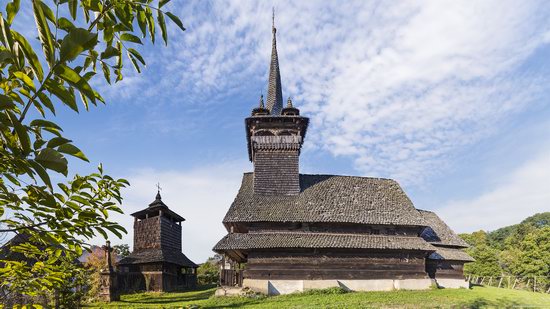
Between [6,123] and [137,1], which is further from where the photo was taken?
[137,1]

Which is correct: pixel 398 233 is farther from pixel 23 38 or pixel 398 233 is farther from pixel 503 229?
pixel 503 229

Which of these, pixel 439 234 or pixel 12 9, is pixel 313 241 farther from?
pixel 12 9

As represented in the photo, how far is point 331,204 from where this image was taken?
26438mm

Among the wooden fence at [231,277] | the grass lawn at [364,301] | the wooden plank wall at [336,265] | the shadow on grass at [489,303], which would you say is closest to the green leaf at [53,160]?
Result: the grass lawn at [364,301]

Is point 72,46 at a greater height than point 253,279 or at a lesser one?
greater

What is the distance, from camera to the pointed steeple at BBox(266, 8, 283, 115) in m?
30.3

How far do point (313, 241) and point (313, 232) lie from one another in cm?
110

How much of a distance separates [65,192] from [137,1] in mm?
1466

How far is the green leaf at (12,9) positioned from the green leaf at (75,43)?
0.42 meters

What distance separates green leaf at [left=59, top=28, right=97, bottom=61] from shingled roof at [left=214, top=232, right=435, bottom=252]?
22063 millimetres

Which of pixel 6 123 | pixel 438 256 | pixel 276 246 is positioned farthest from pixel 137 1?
pixel 438 256

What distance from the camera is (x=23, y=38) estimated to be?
1.45m

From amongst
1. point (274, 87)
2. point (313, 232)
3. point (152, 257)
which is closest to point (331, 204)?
point (313, 232)

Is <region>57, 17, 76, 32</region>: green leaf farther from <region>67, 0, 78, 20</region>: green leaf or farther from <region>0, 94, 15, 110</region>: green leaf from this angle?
<region>0, 94, 15, 110</region>: green leaf
